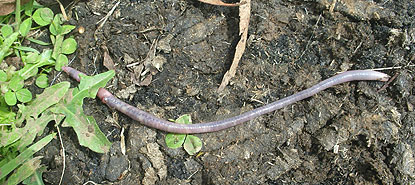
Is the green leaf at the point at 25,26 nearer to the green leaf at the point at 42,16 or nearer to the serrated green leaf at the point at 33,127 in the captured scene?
the green leaf at the point at 42,16

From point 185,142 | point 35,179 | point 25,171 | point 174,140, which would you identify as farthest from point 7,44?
point 185,142

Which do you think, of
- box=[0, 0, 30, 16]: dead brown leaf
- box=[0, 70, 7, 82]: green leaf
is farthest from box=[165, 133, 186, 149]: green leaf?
box=[0, 0, 30, 16]: dead brown leaf

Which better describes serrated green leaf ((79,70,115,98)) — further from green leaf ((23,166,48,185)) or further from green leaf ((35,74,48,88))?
green leaf ((23,166,48,185))

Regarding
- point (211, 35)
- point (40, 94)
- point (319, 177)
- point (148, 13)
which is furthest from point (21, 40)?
point (319, 177)

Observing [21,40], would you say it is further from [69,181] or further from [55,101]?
[69,181]

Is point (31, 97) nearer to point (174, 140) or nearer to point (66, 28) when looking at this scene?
point (66, 28)

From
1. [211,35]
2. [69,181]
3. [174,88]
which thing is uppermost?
[211,35]
